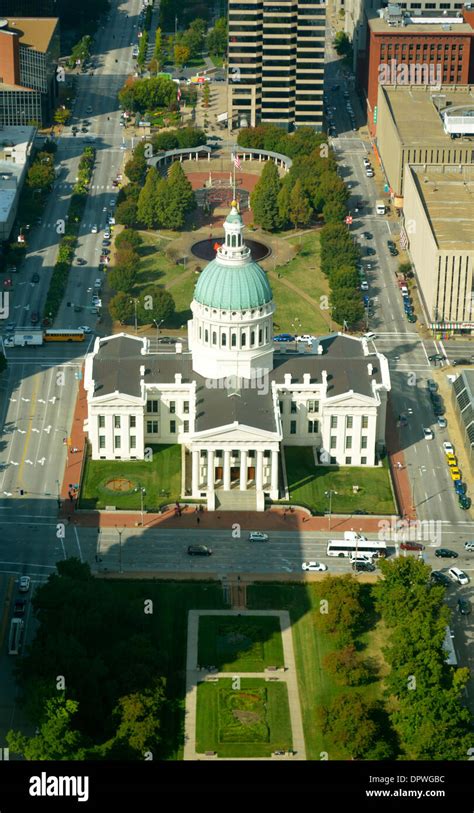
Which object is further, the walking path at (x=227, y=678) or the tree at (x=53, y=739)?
the walking path at (x=227, y=678)

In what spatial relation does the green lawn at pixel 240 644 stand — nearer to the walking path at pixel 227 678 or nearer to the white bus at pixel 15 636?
the walking path at pixel 227 678

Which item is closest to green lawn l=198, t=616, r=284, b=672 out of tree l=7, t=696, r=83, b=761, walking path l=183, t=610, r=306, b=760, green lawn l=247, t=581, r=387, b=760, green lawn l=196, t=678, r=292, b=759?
walking path l=183, t=610, r=306, b=760

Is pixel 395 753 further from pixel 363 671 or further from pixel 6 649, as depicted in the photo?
pixel 6 649

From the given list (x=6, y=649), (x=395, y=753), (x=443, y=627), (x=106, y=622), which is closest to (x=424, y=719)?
Result: (x=395, y=753)

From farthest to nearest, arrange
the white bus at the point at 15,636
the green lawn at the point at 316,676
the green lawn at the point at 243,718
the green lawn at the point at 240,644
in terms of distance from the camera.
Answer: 1. the white bus at the point at 15,636
2. the green lawn at the point at 240,644
3. the green lawn at the point at 316,676
4. the green lawn at the point at 243,718

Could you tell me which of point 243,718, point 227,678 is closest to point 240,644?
point 227,678

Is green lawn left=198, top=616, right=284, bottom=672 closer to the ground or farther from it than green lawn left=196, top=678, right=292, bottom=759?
farther from it

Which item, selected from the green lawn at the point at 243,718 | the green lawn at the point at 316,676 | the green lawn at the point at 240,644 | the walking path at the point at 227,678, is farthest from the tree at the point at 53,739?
the green lawn at the point at 316,676

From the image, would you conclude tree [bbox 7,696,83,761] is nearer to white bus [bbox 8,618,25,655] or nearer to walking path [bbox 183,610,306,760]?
walking path [bbox 183,610,306,760]
